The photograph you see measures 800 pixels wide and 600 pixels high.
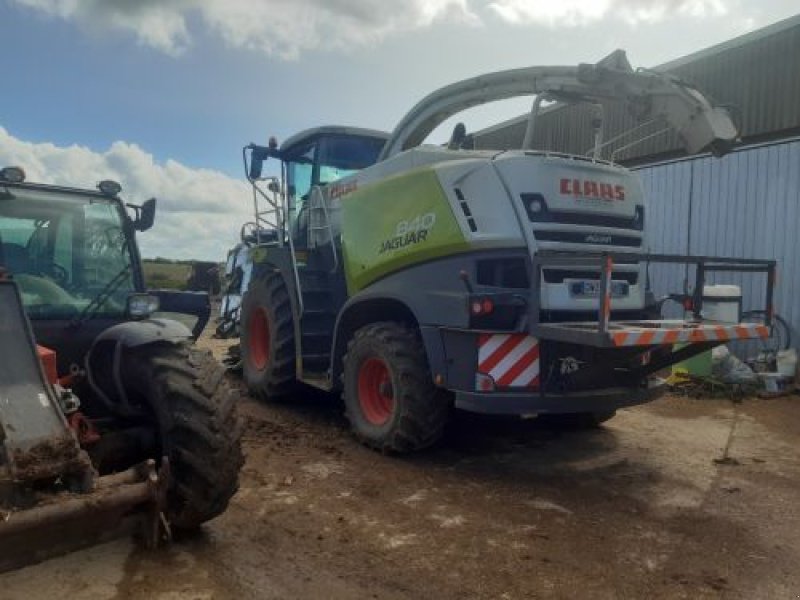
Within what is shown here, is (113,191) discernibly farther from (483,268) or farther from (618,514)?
(618,514)

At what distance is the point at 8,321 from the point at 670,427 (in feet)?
20.1

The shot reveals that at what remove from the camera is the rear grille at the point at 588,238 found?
17.0 feet

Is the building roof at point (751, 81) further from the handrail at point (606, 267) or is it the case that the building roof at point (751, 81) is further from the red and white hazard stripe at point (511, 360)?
the red and white hazard stripe at point (511, 360)

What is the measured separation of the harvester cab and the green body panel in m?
1.69

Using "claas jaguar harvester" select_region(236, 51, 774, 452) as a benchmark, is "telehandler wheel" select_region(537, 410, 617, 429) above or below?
below

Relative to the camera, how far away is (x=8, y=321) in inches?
131

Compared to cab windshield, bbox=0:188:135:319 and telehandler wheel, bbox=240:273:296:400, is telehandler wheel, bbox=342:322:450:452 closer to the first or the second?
telehandler wheel, bbox=240:273:296:400

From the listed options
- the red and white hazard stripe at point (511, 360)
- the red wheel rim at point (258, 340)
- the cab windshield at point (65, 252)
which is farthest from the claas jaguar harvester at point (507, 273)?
the cab windshield at point (65, 252)

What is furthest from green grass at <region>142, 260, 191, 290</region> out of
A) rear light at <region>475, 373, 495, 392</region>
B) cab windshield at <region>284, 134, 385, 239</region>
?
rear light at <region>475, 373, 495, 392</region>

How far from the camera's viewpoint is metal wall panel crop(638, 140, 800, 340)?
9898 millimetres

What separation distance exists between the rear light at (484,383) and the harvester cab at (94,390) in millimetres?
1966

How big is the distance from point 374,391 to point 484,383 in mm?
1393

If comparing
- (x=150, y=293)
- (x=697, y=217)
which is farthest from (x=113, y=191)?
(x=697, y=217)

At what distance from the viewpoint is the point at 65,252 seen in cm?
438
